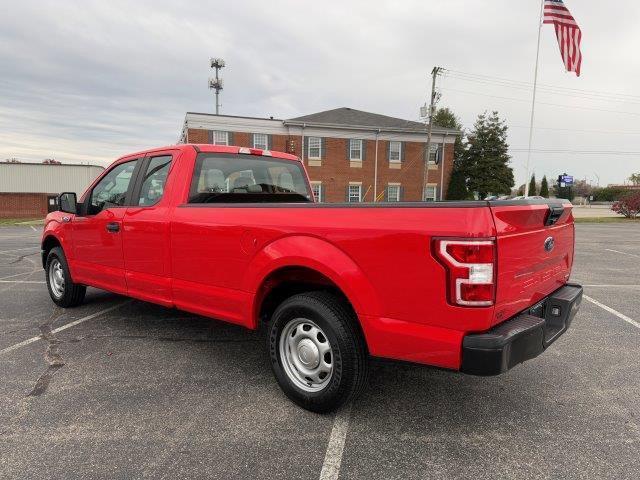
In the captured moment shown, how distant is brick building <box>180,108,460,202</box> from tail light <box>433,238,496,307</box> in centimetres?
2723

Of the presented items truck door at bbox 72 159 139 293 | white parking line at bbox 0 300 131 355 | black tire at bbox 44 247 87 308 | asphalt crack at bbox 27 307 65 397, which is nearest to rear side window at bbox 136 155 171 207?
truck door at bbox 72 159 139 293

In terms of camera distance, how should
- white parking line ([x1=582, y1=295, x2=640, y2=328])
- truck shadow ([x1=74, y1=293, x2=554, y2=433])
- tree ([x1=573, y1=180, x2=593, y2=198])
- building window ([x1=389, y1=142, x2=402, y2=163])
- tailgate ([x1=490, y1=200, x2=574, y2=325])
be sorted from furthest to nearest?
1. tree ([x1=573, y1=180, x2=593, y2=198])
2. building window ([x1=389, y1=142, x2=402, y2=163])
3. white parking line ([x1=582, y1=295, x2=640, y2=328])
4. truck shadow ([x1=74, y1=293, x2=554, y2=433])
5. tailgate ([x1=490, y1=200, x2=574, y2=325])

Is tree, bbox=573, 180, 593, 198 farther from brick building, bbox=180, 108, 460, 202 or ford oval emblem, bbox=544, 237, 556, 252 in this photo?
ford oval emblem, bbox=544, 237, 556, 252

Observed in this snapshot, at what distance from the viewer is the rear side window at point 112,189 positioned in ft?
14.6

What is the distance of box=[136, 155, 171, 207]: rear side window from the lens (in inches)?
159

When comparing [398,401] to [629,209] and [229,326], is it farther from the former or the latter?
[629,209]

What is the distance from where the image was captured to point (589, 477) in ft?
7.55

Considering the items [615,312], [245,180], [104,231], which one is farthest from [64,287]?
[615,312]

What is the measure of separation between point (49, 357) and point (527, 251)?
4.01 m

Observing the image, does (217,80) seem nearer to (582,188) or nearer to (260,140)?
(260,140)

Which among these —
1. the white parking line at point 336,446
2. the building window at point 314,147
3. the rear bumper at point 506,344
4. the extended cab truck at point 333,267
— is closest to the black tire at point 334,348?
the extended cab truck at point 333,267

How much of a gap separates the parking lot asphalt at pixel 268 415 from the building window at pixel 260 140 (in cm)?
2555

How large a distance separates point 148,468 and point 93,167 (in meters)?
43.9

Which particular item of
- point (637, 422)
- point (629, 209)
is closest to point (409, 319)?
point (637, 422)
